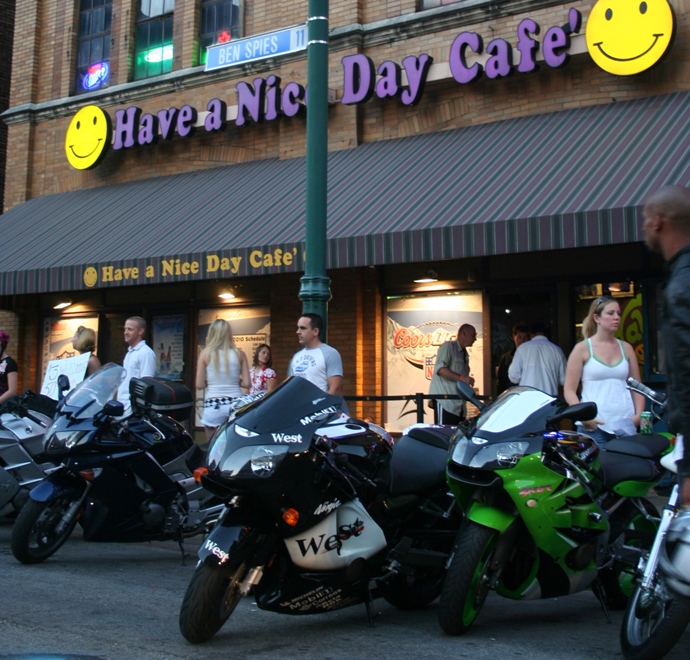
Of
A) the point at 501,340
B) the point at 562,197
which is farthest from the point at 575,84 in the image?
the point at 501,340

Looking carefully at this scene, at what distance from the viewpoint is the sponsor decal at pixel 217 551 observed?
14.1 ft

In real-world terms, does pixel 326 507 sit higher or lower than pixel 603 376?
lower

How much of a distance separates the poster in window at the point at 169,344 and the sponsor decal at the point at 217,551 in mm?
9494

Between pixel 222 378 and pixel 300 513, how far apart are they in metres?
4.23

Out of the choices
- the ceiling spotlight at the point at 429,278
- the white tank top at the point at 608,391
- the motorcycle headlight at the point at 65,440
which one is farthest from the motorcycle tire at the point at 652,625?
the ceiling spotlight at the point at 429,278

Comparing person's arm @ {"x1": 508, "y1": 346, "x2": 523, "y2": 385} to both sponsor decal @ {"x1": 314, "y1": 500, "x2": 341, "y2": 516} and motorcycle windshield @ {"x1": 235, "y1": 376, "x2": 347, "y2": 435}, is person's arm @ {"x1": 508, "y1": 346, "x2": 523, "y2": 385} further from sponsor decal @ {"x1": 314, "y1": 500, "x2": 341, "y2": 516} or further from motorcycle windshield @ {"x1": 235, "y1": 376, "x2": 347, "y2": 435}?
sponsor decal @ {"x1": 314, "y1": 500, "x2": 341, "y2": 516}

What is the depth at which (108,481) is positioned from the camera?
6.63 meters

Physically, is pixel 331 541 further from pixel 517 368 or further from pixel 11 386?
pixel 11 386

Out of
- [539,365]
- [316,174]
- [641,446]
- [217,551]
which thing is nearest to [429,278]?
[539,365]

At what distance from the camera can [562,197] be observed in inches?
356

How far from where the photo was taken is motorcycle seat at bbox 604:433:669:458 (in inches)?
208

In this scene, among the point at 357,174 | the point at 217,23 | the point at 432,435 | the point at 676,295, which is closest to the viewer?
the point at 676,295

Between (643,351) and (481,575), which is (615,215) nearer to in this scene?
(643,351)

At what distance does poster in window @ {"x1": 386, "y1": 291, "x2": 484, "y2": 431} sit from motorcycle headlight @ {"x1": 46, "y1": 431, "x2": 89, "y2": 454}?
17.1 feet
